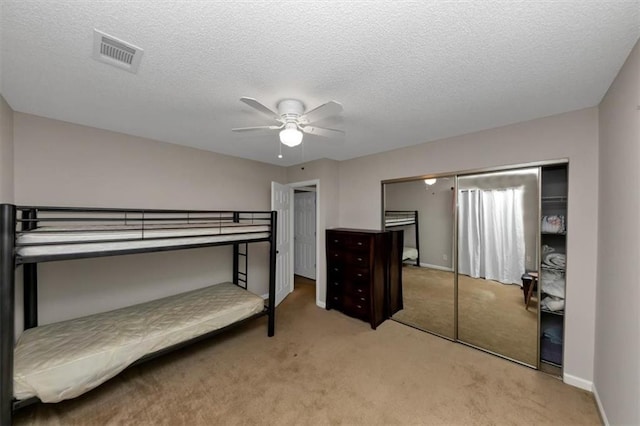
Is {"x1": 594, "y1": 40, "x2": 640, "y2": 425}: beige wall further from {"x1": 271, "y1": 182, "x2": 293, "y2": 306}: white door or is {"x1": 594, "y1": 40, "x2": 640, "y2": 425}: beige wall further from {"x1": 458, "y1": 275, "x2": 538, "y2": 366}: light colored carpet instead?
{"x1": 271, "y1": 182, "x2": 293, "y2": 306}: white door

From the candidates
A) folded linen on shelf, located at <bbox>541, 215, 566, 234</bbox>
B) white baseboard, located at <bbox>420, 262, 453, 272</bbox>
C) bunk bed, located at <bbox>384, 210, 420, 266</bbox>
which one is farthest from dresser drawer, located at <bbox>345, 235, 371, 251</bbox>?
folded linen on shelf, located at <bbox>541, 215, 566, 234</bbox>

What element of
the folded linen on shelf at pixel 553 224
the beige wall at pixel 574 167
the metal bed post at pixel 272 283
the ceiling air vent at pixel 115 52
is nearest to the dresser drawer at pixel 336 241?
the metal bed post at pixel 272 283

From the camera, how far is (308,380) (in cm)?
213

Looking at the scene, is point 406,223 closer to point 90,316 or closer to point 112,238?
point 112,238

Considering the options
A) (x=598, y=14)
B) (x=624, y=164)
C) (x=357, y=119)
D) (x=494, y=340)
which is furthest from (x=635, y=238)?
(x=357, y=119)

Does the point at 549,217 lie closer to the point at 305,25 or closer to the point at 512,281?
the point at 512,281

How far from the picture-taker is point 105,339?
76.3 inches

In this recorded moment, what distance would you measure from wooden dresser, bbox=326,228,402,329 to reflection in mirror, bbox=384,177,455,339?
27 centimetres

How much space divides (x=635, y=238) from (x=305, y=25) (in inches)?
83.7

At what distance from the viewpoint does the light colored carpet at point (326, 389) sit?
5.71 ft

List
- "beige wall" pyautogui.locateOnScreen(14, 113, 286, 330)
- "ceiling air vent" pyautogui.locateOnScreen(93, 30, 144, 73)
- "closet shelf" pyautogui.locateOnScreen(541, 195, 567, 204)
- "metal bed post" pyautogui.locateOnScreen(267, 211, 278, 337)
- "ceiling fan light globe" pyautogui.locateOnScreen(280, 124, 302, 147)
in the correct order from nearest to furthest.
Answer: "ceiling air vent" pyautogui.locateOnScreen(93, 30, 144, 73) < "ceiling fan light globe" pyautogui.locateOnScreen(280, 124, 302, 147) < "closet shelf" pyautogui.locateOnScreen(541, 195, 567, 204) < "beige wall" pyautogui.locateOnScreen(14, 113, 286, 330) < "metal bed post" pyautogui.locateOnScreen(267, 211, 278, 337)

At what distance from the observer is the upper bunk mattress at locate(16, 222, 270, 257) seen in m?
1.61

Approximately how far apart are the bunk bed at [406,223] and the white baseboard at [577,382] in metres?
1.58

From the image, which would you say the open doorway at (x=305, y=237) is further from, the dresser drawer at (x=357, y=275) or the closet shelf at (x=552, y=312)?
the closet shelf at (x=552, y=312)
